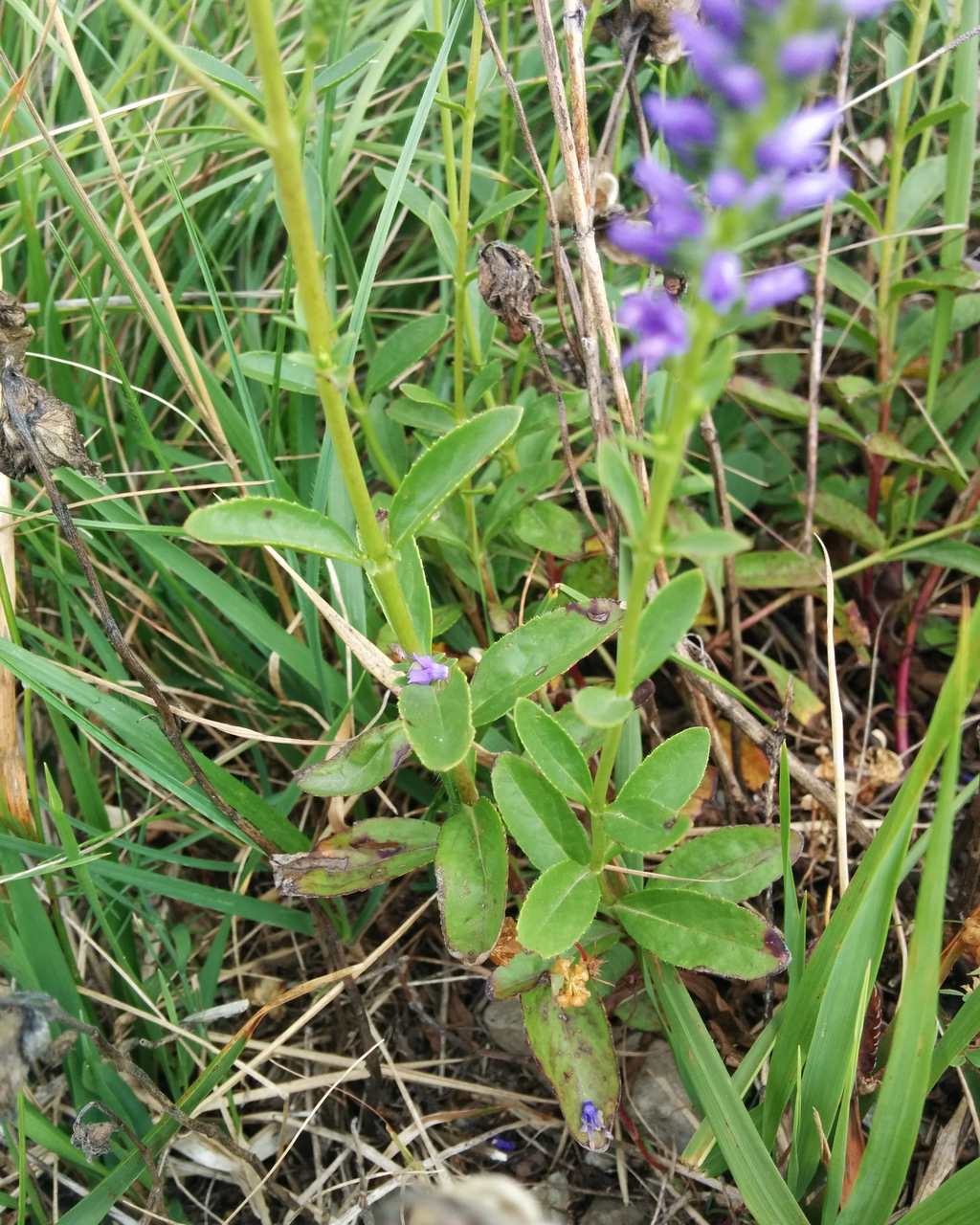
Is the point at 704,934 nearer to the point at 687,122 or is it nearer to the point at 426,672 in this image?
the point at 426,672

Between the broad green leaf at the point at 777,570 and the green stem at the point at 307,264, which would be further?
the broad green leaf at the point at 777,570

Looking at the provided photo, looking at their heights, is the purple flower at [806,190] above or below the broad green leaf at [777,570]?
above

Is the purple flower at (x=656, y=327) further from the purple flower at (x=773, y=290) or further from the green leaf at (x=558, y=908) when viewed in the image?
the green leaf at (x=558, y=908)

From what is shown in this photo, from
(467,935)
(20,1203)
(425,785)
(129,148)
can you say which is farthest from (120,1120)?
(129,148)

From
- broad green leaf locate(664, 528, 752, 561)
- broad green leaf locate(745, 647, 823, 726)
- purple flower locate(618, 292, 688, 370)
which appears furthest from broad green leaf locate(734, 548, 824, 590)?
purple flower locate(618, 292, 688, 370)

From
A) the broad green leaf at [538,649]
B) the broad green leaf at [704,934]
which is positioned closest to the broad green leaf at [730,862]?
the broad green leaf at [704,934]

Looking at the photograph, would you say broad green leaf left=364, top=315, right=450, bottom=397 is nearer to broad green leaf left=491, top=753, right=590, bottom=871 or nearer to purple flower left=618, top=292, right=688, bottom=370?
broad green leaf left=491, top=753, right=590, bottom=871
